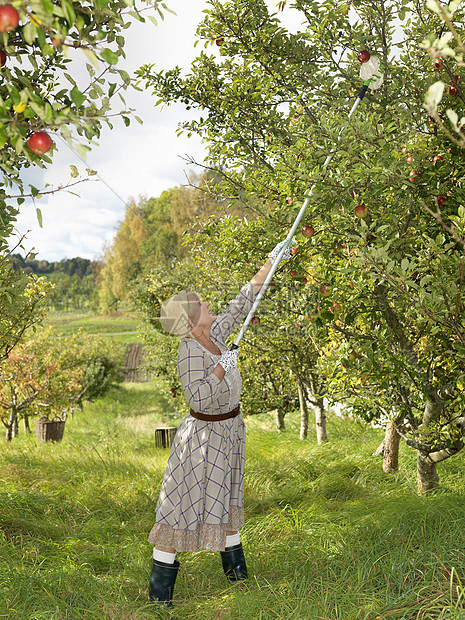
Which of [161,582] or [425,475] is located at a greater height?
[425,475]

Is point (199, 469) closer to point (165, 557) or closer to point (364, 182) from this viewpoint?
point (165, 557)

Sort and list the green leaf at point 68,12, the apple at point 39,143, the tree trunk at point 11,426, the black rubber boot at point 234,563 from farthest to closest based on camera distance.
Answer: the tree trunk at point 11,426
the black rubber boot at point 234,563
the apple at point 39,143
the green leaf at point 68,12

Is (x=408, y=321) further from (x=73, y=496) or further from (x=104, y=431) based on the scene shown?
(x=104, y=431)

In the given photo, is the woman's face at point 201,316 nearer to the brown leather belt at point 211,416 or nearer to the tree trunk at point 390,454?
the brown leather belt at point 211,416

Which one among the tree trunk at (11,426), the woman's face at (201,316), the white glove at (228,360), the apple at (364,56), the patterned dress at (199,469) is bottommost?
the tree trunk at (11,426)

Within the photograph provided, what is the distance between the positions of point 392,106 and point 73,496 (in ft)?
16.0

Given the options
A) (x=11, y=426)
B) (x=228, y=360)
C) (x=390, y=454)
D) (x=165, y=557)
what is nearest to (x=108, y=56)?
(x=228, y=360)

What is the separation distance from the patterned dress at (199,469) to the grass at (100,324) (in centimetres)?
2362

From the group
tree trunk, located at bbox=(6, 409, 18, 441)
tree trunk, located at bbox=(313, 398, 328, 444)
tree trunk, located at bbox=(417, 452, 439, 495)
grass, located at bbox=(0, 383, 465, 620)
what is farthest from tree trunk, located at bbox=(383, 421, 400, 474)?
tree trunk, located at bbox=(6, 409, 18, 441)

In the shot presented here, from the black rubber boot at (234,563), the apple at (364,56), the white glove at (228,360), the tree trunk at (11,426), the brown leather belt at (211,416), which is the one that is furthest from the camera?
the tree trunk at (11,426)

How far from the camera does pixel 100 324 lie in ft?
107

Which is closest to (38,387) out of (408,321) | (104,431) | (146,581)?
(104,431)

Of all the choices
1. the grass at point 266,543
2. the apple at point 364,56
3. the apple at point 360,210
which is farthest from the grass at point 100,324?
the apple at point 360,210

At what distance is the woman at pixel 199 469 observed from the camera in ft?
10.3
